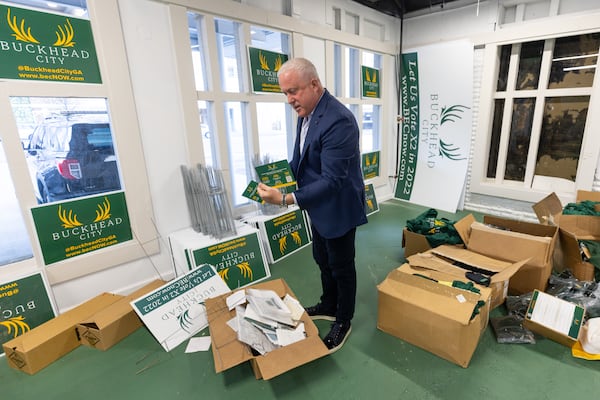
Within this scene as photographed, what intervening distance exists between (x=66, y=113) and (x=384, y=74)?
4.00 meters

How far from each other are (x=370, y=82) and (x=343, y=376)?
153 inches

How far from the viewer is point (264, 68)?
313 cm

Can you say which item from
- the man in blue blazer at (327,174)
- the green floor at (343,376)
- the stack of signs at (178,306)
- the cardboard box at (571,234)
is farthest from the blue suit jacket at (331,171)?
the cardboard box at (571,234)

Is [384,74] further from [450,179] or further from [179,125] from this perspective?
[179,125]

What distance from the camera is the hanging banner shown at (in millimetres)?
4203

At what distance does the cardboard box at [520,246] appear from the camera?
2191mm

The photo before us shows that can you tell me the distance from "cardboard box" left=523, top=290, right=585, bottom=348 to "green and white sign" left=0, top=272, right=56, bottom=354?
10.6 ft

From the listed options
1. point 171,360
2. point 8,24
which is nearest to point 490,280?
point 171,360

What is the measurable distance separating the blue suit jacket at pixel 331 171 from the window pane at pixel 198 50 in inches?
60.1

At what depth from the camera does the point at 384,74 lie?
4.64m

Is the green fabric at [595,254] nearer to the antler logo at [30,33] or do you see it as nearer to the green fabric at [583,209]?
the green fabric at [583,209]

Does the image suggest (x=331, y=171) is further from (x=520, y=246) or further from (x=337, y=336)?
(x=520, y=246)

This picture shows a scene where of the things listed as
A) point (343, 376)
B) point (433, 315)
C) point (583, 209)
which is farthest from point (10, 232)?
point (583, 209)

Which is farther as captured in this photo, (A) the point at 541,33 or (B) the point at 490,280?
(A) the point at 541,33
